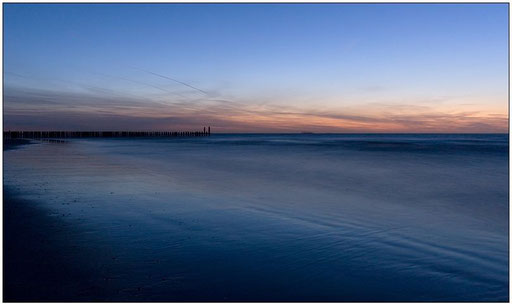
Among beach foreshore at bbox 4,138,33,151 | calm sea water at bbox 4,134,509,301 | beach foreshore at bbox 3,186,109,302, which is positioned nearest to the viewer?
beach foreshore at bbox 3,186,109,302

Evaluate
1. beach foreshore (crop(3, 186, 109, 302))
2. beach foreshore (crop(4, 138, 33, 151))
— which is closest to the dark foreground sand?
beach foreshore (crop(3, 186, 109, 302))

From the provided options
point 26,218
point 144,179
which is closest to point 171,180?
point 144,179

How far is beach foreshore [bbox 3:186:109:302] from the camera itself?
163 inches

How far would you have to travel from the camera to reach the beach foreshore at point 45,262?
415cm

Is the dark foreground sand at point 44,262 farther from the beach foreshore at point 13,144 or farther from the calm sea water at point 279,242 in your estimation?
the beach foreshore at point 13,144

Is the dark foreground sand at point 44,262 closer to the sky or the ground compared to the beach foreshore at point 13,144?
closer to the ground

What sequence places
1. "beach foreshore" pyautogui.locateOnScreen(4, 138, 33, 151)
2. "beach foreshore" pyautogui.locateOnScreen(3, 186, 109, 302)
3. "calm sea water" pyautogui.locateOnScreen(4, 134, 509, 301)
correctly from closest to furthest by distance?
"beach foreshore" pyautogui.locateOnScreen(3, 186, 109, 302) < "calm sea water" pyautogui.locateOnScreen(4, 134, 509, 301) < "beach foreshore" pyautogui.locateOnScreen(4, 138, 33, 151)

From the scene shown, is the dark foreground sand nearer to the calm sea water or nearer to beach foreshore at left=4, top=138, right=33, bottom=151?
the calm sea water

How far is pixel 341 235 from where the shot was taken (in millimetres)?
6520

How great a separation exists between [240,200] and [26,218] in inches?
181

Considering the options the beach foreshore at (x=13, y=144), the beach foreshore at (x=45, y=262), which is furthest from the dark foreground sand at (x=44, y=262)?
the beach foreshore at (x=13, y=144)

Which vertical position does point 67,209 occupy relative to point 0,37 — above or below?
below

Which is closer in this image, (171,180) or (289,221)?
(289,221)

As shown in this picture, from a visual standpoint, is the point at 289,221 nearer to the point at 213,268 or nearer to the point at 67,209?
the point at 213,268
